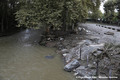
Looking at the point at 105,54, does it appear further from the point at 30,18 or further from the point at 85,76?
the point at 30,18

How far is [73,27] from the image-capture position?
13.7 m

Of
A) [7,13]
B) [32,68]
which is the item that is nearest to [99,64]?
[32,68]

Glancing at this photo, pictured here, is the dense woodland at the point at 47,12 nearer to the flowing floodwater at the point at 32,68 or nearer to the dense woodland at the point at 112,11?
the flowing floodwater at the point at 32,68

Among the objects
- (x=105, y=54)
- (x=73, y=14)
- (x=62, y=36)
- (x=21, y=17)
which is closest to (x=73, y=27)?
(x=62, y=36)

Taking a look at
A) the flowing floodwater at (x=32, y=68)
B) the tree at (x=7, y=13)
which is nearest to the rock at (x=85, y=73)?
the flowing floodwater at (x=32, y=68)

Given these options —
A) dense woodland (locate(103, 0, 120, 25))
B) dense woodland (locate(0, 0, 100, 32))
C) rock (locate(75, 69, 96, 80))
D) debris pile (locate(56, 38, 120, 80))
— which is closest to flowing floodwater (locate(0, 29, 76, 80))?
rock (locate(75, 69, 96, 80))

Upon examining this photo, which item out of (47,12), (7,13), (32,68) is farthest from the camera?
(7,13)

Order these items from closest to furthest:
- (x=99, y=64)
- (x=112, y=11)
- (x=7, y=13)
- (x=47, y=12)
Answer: (x=99, y=64) < (x=47, y=12) < (x=7, y=13) < (x=112, y=11)

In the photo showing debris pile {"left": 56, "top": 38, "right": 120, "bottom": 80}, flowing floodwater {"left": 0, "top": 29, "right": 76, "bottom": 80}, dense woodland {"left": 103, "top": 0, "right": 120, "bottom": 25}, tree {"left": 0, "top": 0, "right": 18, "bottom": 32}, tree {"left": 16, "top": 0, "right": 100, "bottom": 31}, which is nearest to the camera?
debris pile {"left": 56, "top": 38, "right": 120, "bottom": 80}

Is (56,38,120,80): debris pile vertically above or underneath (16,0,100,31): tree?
underneath

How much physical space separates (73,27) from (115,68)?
9.49m

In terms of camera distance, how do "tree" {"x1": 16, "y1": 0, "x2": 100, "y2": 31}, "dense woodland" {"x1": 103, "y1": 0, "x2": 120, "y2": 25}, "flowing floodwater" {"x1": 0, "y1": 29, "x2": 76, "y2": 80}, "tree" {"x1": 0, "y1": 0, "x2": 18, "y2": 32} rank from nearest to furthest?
"flowing floodwater" {"x1": 0, "y1": 29, "x2": 76, "y2": 80}, "tree" {"x1": 16, "y1": 0, "x2": 100, "y2": 31}, "tree" {"x1": 0, "y1": 0, "x2": 18, "y2": 32}, "dense woodland" {"x1": 103, "y1": 0, "x2": 120, "y2": 25}

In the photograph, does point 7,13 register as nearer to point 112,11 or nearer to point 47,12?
point 47,12

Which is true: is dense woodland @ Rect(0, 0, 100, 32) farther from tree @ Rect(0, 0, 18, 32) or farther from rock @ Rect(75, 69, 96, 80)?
rock @ Rect(75, 69, 96, 80)
